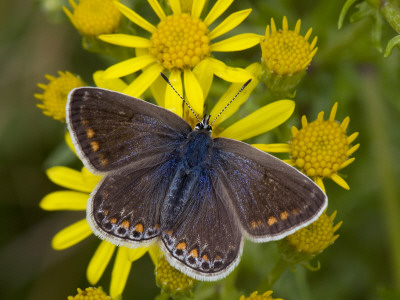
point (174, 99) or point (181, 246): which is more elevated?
point (174, 99)

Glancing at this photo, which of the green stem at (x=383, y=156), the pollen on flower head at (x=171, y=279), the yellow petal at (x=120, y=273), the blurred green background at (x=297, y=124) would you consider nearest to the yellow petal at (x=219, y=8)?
the blurred green background at (x=297, y=124)

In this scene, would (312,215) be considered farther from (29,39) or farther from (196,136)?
(29,39)

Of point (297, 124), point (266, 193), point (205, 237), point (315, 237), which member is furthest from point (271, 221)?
point (297, 124)

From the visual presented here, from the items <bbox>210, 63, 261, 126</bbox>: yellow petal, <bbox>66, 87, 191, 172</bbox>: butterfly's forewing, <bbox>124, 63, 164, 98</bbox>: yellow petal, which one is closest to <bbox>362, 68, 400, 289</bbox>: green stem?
<bbox>210, 63, 261, 126</bbox>: yellow petal

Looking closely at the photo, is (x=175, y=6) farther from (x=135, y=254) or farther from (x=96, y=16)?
(x=135, y=254)

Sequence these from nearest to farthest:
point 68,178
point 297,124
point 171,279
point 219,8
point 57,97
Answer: point 171,279
point 219,8
point 57,97
point 68,178
point 297,124

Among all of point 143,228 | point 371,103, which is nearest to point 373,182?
point 371,103

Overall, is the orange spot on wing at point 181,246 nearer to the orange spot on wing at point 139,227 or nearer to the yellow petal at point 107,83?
the orange spot on wing at point 139,227

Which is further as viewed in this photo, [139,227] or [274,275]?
[274,275]
